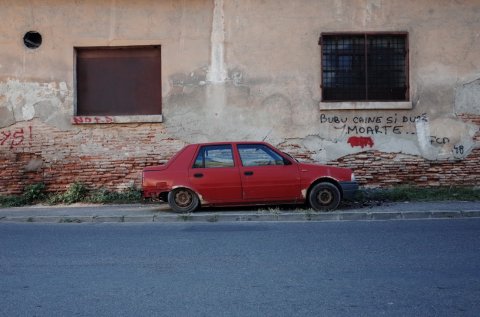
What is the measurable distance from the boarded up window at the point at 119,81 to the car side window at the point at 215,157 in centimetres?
330

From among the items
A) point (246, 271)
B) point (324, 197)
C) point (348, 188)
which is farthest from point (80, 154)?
point (246, 271)

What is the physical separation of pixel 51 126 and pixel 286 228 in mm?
7384

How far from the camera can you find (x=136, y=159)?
1323cm

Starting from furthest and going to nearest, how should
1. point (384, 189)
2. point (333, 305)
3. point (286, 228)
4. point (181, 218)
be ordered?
point (384, 189)
point (181, 218)
point (286, 228)
point (333, 305)

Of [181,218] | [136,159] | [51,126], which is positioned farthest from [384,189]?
[51,126]

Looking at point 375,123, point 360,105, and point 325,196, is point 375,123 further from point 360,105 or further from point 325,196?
point 325,196

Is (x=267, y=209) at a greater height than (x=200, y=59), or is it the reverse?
(x=200, y=59)

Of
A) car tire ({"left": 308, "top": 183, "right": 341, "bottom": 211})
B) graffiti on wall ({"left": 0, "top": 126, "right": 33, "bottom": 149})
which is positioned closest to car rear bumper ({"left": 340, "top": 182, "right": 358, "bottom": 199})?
car tire ({"left": 308, "top": 183, "right": 341, "bottom": 211})

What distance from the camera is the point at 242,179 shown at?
10.3 meters

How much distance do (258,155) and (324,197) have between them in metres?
1.56

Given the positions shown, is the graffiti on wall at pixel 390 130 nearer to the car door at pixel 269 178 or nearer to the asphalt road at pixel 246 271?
the car door at pixel 269 178

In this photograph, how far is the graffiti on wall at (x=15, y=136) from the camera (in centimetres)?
1320

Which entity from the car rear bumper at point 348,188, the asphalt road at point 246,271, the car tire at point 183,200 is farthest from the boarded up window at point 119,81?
the car rear bumper at point 348,188

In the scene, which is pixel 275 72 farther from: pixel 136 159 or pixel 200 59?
pixel 136 159
